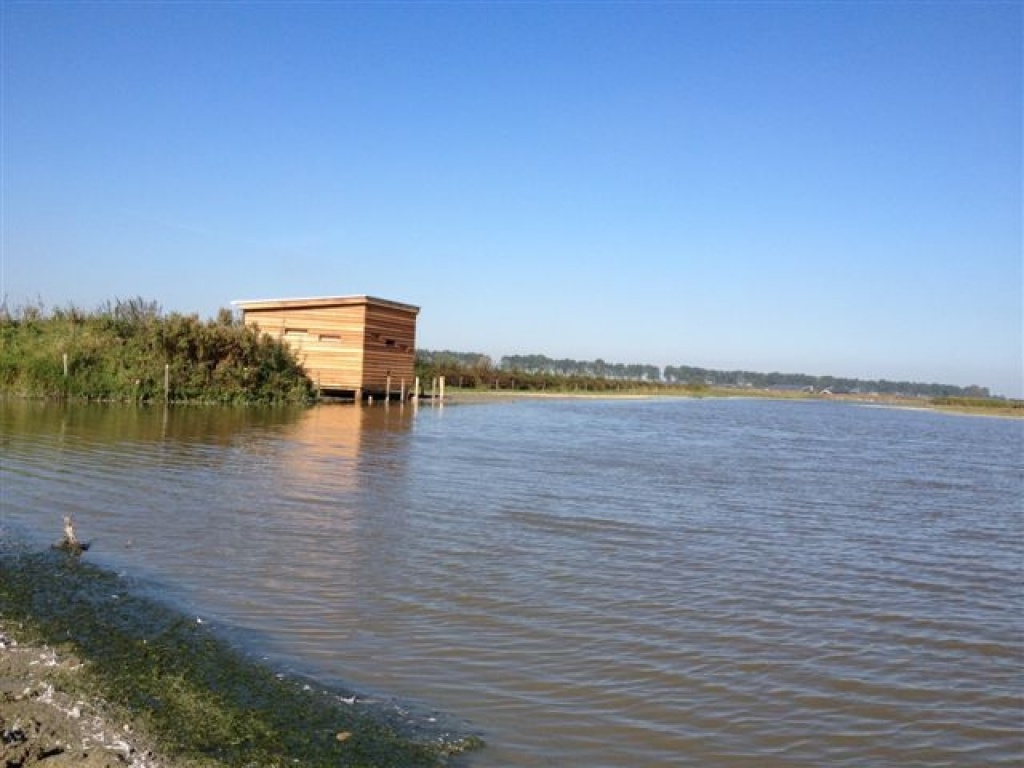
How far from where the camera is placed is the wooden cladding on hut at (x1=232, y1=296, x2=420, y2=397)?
121 feet

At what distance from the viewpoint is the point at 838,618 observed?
7.82 m

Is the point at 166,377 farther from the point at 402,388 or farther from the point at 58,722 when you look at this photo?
the point at 58,722

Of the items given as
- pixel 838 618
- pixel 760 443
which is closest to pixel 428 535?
pixel 838 618

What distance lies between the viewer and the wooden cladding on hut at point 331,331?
3675 centimetres

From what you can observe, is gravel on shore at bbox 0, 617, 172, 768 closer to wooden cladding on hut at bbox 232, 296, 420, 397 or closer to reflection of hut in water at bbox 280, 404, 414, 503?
reflection of hut in water at bbox 280, 404, 414, 503

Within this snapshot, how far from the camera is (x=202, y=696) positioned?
511 cm

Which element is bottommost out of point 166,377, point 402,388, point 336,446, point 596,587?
point 596,587

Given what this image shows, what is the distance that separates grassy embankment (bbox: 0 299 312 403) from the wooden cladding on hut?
1.50 m

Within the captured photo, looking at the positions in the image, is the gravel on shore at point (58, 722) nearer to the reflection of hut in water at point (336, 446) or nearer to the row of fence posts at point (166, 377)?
the reflection of hut in water at point (336, 446)

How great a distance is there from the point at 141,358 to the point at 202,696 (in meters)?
28.2

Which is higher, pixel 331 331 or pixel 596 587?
pixel 331 331

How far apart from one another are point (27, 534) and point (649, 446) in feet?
60.6

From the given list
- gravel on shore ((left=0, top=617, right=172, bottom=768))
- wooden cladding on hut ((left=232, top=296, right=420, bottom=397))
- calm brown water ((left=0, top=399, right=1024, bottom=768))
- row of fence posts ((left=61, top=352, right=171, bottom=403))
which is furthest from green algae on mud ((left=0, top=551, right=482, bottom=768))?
wooden cladding on hut ((left=232, top=296, right=420, bottom=397))

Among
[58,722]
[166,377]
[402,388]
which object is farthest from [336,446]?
[402,388]
